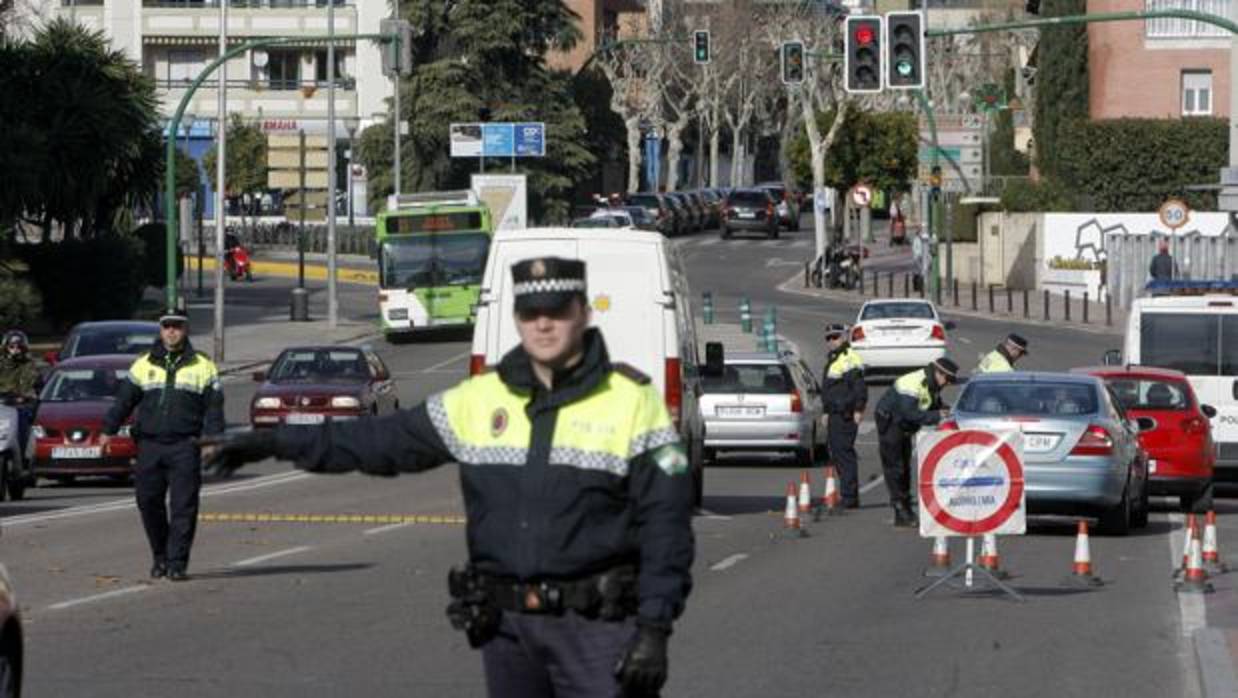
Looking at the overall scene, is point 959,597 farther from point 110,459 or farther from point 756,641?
point 110,459

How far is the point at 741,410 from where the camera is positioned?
32281 millimetres

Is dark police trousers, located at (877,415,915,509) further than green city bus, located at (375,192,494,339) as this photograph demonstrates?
No

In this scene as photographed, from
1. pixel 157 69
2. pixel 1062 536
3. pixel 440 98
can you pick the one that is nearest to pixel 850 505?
pixel 1062 536

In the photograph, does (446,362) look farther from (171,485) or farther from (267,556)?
(171,485)

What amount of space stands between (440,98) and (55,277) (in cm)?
3308

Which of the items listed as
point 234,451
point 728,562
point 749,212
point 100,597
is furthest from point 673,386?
point 749,212

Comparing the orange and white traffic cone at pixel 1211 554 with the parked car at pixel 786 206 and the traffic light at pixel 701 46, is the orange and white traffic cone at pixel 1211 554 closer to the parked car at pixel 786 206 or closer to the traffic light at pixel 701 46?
the traffic light at pixel 701 46

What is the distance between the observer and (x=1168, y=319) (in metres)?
29.2

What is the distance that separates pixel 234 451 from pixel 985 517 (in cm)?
1022

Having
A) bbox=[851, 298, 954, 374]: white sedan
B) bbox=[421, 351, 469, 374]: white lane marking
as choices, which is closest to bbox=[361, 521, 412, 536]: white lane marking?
bbox=[851, 298, 954, 374]: white sedan

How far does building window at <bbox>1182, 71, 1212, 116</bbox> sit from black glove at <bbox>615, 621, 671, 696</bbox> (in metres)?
69.1

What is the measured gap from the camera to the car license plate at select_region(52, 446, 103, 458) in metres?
29.1

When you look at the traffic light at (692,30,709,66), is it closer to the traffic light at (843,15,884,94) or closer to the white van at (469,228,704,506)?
the traffic light at (843,15,884,94)

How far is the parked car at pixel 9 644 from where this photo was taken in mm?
9820
